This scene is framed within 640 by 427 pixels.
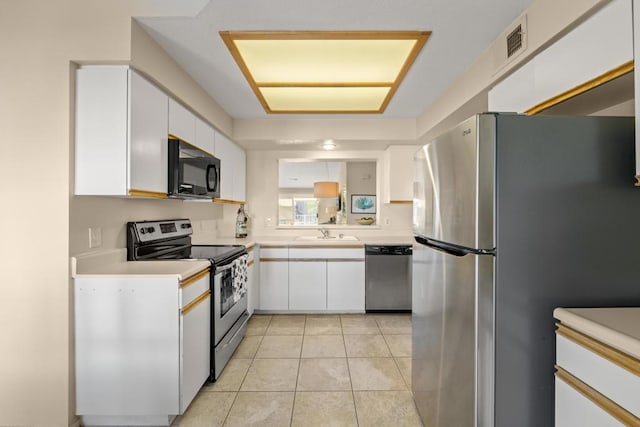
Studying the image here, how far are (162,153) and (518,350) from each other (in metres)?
Answer: 2.22

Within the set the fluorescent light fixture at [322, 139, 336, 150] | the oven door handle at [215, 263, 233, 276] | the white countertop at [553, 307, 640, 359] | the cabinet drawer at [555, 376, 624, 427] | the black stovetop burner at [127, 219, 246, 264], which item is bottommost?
the cabinet drawer at [555, 376, 624, 427]

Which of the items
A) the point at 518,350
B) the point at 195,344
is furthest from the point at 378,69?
the point at 195,344

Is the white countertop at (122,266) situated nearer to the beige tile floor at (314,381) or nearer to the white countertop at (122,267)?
the white countertop at (122,267)

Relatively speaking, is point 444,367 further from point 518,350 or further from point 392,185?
point 392,185

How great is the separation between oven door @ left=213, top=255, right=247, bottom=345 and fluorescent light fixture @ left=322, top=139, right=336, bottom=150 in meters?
1.93

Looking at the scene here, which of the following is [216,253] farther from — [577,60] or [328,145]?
[577,60]

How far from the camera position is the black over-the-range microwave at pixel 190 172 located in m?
2.25

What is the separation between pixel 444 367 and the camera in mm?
1529

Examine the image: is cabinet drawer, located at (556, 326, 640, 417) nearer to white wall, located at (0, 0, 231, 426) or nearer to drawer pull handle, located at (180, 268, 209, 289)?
drawer pull handle, located at (180, 268, 209, 289)

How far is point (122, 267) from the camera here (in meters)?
1.98

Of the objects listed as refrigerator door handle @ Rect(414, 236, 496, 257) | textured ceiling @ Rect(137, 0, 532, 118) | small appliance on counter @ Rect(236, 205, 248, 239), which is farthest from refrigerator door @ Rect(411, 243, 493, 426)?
small appliance on counter @ Rect(236, 205, 248, 239)

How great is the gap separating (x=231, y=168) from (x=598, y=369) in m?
3.40

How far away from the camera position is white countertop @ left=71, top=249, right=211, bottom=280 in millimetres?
1774

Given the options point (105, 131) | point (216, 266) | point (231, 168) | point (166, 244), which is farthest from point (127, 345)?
Answer: point (231, 168)
